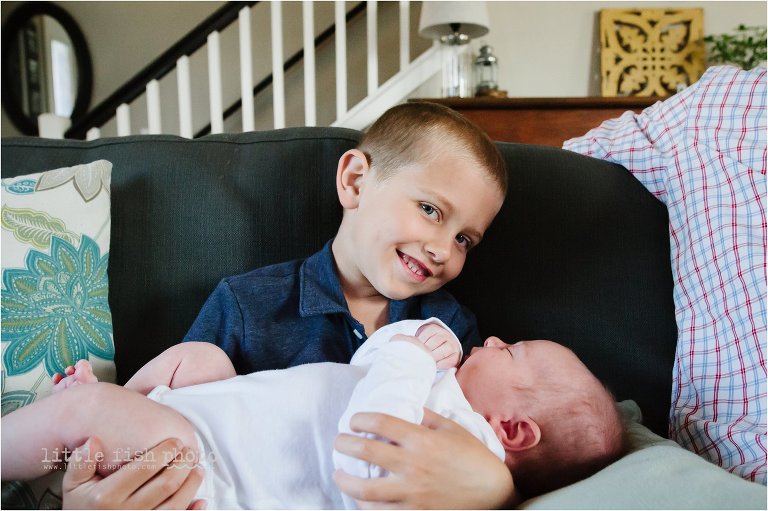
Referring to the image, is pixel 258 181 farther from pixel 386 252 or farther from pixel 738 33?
pixel 738 33

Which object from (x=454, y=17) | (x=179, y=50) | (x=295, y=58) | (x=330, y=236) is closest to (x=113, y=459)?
(x=330, y=236)

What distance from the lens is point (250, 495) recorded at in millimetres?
700

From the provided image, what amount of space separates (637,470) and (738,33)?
283 cm

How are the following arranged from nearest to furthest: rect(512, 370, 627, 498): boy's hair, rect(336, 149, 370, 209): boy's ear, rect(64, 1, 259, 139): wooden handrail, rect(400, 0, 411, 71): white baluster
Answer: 1. rect(512, 370, 627, 498): boy's hair
2. rect(336, 149, 370, 209): boy's ear
3. rect(64, 1, 259, 139): wooden handrail
4. rect(400, 0, 411, 71): white baluster

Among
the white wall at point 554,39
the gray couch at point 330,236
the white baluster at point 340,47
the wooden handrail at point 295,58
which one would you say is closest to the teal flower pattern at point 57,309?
the gray couch at point 330,236

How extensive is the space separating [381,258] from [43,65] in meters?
3.67

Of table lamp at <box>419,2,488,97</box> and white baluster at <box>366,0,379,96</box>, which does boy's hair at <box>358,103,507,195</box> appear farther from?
white baluster at <box>366,0,379,96</box>

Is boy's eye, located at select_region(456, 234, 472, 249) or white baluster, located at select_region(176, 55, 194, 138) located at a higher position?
white baluster, located at select_region(176, 55, 194, 138)

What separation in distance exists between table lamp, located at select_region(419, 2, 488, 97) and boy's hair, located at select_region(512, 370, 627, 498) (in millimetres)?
1984

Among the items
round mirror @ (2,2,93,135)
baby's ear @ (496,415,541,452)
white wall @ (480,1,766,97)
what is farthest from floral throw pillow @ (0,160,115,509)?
round mirror @ (2,2,93,135)

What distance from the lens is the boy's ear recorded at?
1037 millimetres

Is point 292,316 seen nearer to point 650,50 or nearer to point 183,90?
point 183,90

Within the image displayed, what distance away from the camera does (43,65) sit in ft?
12.1

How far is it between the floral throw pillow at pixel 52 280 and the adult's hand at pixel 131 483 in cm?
32
